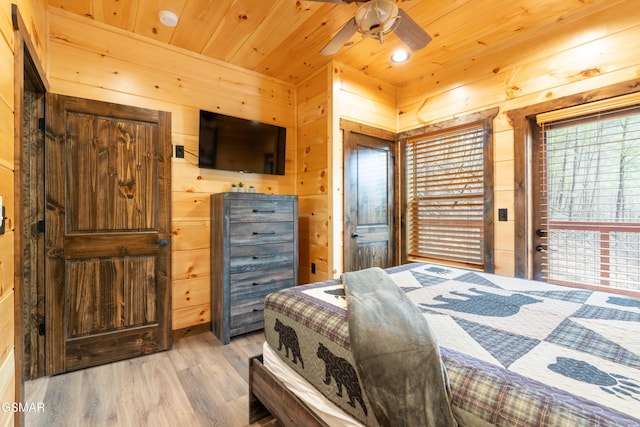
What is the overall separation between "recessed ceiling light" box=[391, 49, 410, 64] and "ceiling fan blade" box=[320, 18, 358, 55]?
958 mm

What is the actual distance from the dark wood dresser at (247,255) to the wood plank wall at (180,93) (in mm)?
179

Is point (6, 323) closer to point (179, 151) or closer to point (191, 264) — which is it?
point (191, 264)

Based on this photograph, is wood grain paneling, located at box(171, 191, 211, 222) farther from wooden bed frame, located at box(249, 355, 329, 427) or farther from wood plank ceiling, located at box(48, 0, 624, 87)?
wooden bed frame, located at box(249, 355, 329, 427)

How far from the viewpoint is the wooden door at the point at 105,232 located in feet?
6.68

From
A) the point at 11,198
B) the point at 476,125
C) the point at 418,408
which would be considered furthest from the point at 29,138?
the point at 476,125

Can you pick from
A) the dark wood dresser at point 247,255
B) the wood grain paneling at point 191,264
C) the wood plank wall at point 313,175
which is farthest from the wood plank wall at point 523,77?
the wood grain paneling at point 191,264

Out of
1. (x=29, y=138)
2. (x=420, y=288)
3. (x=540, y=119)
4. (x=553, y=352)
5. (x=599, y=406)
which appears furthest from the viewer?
(x=540, y=119)

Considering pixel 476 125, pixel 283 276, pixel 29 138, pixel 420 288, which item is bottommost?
pixel 283 276

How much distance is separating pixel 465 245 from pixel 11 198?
3.30m

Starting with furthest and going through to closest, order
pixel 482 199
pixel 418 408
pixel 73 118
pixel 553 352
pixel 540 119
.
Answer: pixel 482 199, pixel 540 119, pixel 73 118, pixel 553 352, pixel 418 408

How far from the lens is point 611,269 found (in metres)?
2.11

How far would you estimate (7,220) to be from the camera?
121cm

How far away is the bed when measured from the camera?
704 mm

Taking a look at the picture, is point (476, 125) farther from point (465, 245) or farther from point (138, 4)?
point (138, 4)
